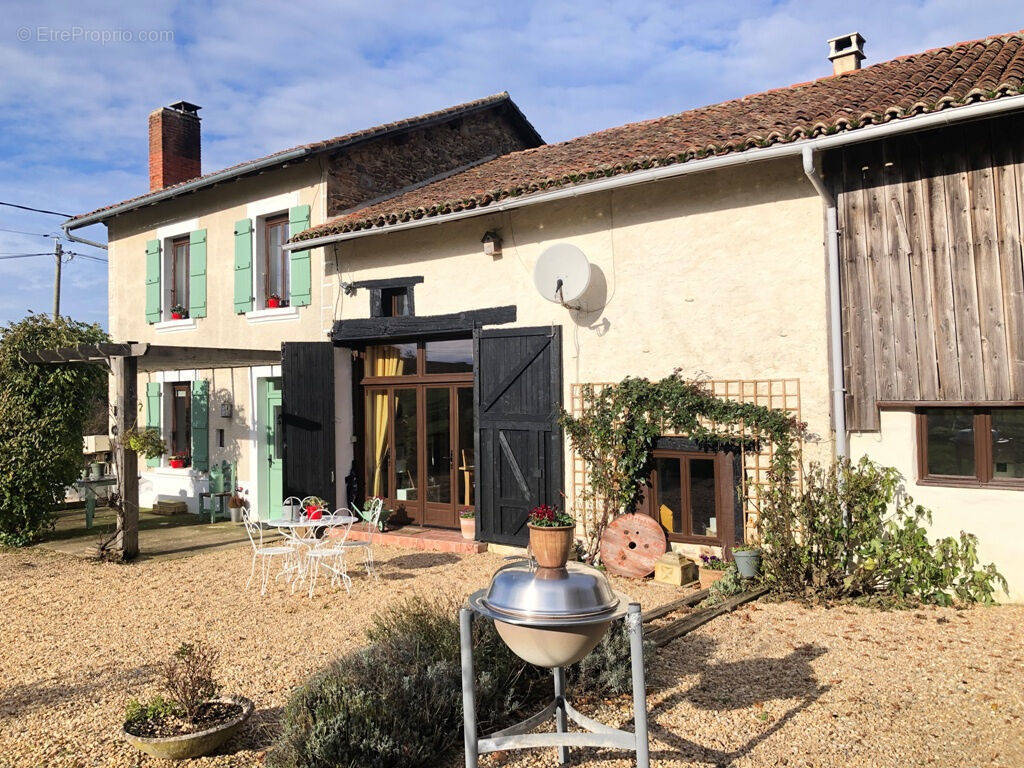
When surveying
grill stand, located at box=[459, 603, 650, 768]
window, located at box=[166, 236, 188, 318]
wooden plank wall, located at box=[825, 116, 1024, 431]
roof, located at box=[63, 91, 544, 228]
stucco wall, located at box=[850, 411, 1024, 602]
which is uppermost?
roof, located at box=[63, 91, 544, 228]

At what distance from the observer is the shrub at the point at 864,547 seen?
6.08 metres

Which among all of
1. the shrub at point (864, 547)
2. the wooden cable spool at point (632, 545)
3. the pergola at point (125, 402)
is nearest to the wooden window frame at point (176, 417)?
the pergola at point (125, 402)

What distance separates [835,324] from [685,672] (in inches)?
138

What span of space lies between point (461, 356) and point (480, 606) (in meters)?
6.23

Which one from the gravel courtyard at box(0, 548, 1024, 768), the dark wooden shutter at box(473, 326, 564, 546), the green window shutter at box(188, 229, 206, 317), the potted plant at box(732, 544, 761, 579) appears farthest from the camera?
the green window shutter at box(188, 229, 206, 317)

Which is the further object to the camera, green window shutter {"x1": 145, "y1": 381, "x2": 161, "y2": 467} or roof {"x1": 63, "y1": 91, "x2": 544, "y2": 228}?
green window shutter {"x1": 145, "y1": 381, "x2": 161, "y2": 467}

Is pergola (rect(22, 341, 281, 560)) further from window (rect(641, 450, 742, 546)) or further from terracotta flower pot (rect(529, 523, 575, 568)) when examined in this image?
terracotta flower pot (rect(529, 523, 575, 568))

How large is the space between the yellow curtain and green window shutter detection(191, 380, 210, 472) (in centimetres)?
349

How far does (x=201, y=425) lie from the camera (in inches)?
477

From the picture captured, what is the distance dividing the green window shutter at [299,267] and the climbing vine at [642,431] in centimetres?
458

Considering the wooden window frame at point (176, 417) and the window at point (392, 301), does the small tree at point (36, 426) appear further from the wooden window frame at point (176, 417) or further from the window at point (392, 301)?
the window at point (392, 301)

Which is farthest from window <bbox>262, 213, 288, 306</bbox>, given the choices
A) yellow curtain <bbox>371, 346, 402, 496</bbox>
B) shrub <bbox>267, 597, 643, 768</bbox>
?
shrub <bbox>267, 597, 643, 768</bbox>

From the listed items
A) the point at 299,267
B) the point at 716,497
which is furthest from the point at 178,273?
the point at 716,497

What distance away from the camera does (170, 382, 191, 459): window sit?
1288 centimetres
